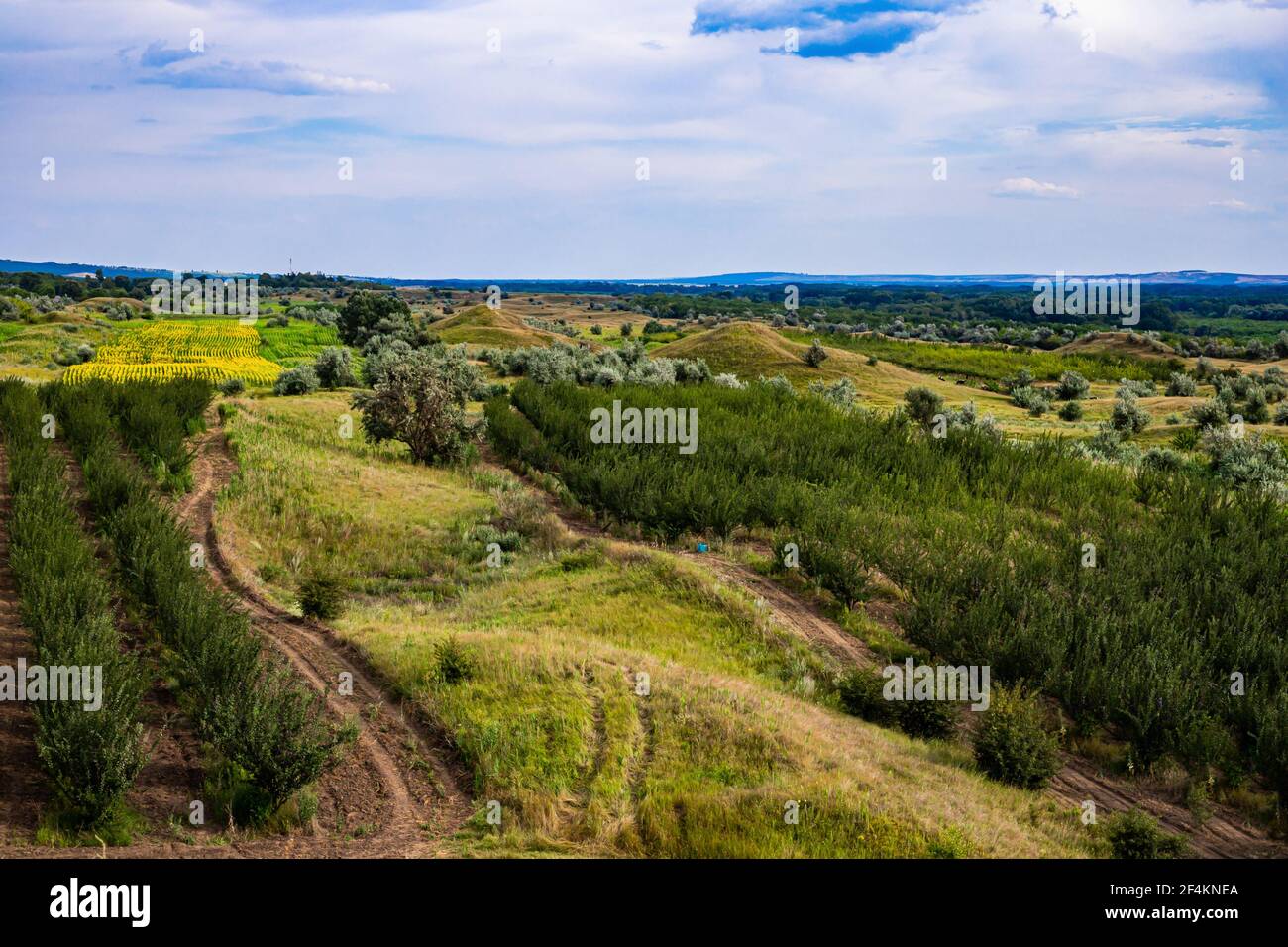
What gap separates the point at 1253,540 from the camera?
19.2 meters

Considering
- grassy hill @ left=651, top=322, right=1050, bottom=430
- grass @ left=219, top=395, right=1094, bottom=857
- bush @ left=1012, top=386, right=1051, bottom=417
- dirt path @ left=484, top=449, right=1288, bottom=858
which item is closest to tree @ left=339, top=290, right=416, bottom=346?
grassy hill @ left=651, top=322, right=1050, bottom=430

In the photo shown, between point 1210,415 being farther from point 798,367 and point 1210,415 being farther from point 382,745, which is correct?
point 382,745

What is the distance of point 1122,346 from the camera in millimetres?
84125

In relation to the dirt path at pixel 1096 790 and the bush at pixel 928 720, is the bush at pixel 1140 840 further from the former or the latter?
the bush at pixel 928 720

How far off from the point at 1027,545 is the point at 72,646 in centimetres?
1823

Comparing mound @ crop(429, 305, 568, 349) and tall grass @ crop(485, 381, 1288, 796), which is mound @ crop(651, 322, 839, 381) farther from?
tall grass @ crop(485, 381, 1288, 796)

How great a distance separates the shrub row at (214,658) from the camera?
32.7 feet

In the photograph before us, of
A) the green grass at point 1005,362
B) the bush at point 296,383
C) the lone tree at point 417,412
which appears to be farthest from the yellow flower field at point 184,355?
the green grass at point 1005,362

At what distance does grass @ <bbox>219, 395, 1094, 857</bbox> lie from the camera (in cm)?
984

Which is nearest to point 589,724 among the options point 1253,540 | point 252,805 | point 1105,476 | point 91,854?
point 252,805

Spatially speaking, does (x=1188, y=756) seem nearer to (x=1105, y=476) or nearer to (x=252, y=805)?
(x=252, y=805)

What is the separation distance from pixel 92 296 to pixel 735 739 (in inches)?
5471

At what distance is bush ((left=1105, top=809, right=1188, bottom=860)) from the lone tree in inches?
977

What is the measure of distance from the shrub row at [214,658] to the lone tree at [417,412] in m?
10.4
